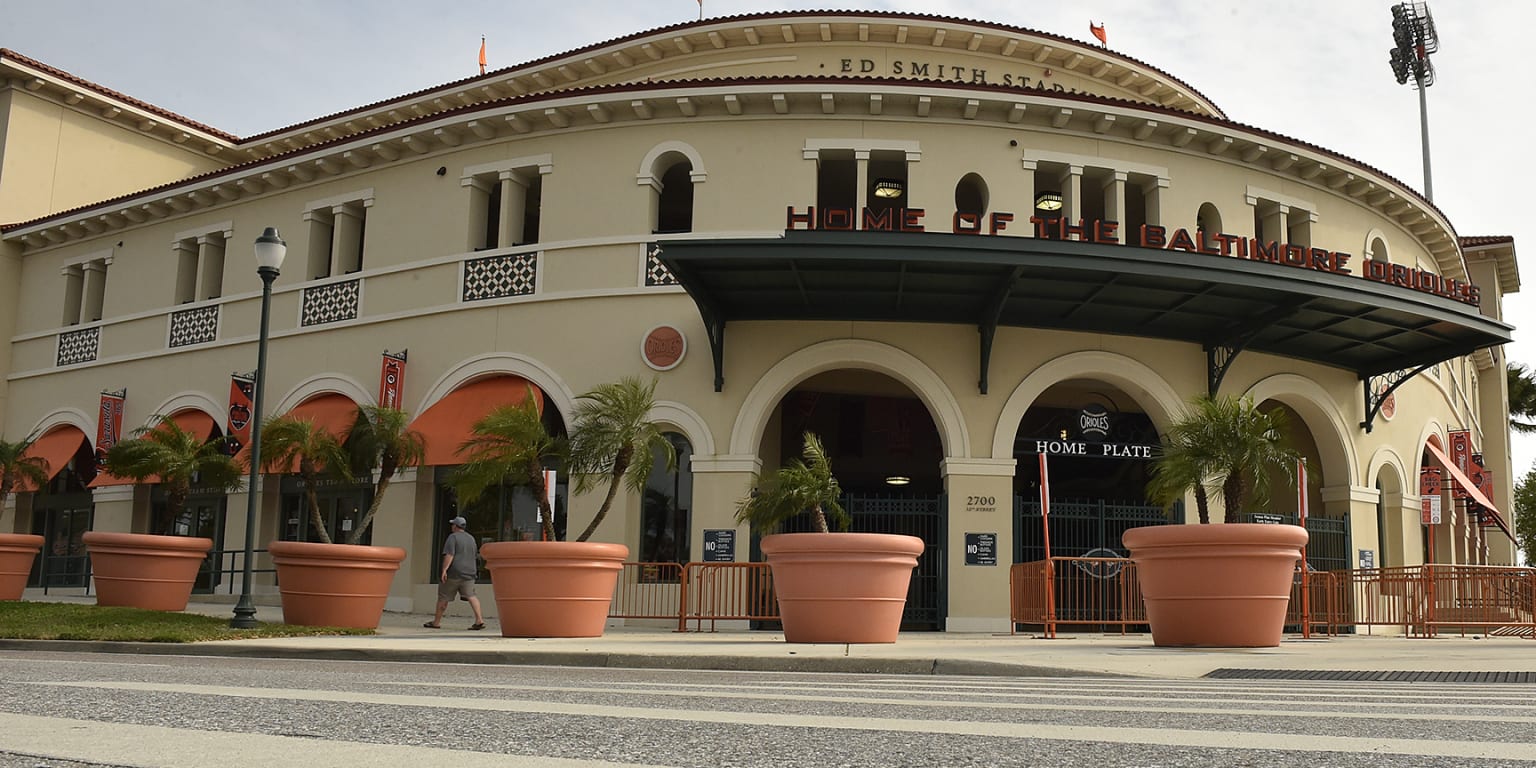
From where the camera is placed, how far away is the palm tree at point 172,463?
20.2 meters

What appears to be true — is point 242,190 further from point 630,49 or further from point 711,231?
point 711,231

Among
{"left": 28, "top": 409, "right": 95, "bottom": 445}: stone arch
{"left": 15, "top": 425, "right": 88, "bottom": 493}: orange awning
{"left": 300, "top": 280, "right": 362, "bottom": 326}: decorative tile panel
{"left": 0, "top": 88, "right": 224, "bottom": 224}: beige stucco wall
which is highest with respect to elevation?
{"left": 0, "top": 88, "right": 224, "bottom": 224}: beige stucco wall

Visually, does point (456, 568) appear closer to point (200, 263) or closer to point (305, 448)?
point (305, 448)

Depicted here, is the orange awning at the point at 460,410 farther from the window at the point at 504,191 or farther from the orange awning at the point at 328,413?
the window at the point at 504,191

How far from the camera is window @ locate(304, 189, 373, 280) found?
2509 cm

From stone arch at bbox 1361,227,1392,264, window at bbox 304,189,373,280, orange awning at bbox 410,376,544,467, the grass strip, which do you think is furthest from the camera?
stone arch at bbox 1361,227,1392,264

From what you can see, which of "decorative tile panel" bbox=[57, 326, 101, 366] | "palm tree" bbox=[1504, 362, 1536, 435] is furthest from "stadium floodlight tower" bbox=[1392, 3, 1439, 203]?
"decorative tile panel" bbox=[57, 326, 101, 366]

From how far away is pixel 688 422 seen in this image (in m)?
21.1

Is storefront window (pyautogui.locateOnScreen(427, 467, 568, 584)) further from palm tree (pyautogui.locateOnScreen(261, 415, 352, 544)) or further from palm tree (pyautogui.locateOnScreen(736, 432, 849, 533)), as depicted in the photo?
palm tree (pyautogui.locateOnScreen(736, 432, 849, 533))

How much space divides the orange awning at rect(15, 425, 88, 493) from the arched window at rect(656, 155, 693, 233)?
541 inches

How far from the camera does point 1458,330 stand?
2189cm

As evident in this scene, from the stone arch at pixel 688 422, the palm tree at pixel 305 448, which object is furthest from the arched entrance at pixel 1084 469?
the palm tree at pixel 305 448

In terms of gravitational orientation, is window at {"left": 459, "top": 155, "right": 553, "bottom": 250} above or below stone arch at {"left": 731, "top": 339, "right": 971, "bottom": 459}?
above

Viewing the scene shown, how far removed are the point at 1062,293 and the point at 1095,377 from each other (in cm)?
229
